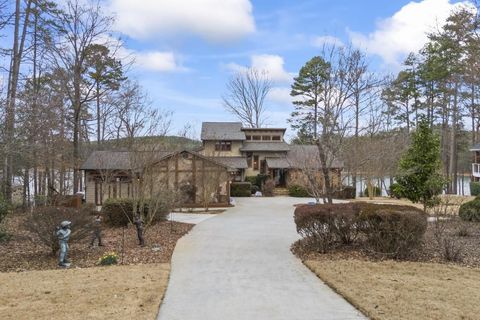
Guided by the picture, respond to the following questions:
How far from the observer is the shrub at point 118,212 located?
1732 centimetres

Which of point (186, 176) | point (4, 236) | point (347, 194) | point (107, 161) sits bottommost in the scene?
point (4, 236)

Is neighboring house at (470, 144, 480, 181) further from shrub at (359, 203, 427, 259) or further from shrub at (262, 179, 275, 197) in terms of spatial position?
shrub at (359, 203, 427, 259)

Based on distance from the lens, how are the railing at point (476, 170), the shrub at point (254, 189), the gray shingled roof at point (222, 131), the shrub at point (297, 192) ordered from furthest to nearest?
the railing at point (476, 170) < the gray shingled roof at point (222, 131) < the shrub at point (254, 189) < the shrub at point (297, 192)

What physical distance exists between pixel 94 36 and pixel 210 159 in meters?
11.4

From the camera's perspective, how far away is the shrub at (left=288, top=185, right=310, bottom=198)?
1507 inches

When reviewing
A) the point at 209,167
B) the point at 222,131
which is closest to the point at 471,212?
the point at 209,167

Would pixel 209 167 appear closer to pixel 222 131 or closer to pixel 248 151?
pixel 248 151

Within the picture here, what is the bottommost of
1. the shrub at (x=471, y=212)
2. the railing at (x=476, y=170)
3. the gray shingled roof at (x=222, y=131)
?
the shrub at (x=471, y=212)

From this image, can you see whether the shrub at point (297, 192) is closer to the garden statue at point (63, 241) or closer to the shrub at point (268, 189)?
the shrub at point (268, 189)

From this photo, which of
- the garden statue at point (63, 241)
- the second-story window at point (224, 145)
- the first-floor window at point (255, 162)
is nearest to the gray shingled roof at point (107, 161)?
the second-story window at point (224, 145)

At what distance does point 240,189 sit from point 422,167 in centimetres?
2122

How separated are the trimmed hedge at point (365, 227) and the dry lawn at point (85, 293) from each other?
3781 mm

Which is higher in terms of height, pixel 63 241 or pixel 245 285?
pixel 63 241

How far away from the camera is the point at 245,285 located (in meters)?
7.59
